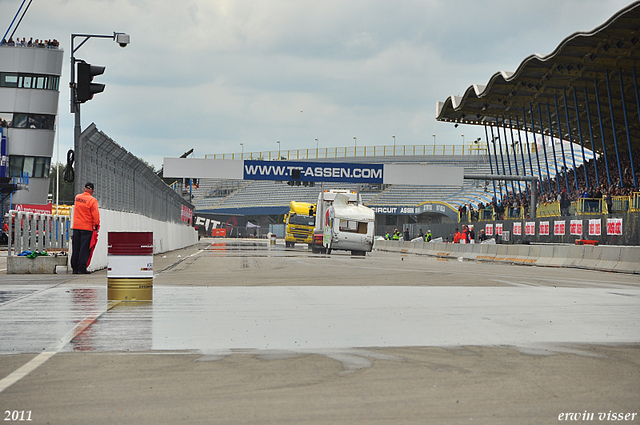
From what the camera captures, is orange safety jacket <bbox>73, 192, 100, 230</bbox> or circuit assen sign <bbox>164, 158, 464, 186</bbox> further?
circuit assen sign <bbox>164, 158, 464, 186</bbox>

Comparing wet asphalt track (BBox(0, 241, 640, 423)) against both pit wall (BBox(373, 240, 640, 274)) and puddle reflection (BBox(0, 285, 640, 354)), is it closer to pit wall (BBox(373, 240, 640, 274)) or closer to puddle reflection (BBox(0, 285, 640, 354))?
puddle reflection (BBox(0, 285, 640, 354))

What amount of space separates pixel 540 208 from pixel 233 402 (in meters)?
38.5

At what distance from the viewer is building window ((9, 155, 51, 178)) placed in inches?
2795

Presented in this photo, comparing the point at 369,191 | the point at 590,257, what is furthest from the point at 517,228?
the point at 369,191

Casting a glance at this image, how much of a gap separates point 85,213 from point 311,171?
34.9m

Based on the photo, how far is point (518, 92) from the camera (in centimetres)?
5212

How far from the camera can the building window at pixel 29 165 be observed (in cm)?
7100

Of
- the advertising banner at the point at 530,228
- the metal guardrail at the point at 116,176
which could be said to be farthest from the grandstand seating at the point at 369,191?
the metal guardrail at the point at 116,176

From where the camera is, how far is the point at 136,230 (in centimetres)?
2570

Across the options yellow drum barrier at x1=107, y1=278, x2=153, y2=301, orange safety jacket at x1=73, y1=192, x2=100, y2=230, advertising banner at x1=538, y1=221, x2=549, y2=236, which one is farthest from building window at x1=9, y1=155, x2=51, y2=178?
yellow drum barrier at x1=107, y1=278, x2=153, y2=301

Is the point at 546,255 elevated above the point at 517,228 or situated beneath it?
situated beneath

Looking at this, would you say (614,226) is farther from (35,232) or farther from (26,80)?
(26,80)

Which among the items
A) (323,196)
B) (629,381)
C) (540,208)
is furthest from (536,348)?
(540,208)

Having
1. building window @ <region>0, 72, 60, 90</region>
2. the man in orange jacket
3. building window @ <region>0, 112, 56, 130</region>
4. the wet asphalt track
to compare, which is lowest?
the wet asphalt track
